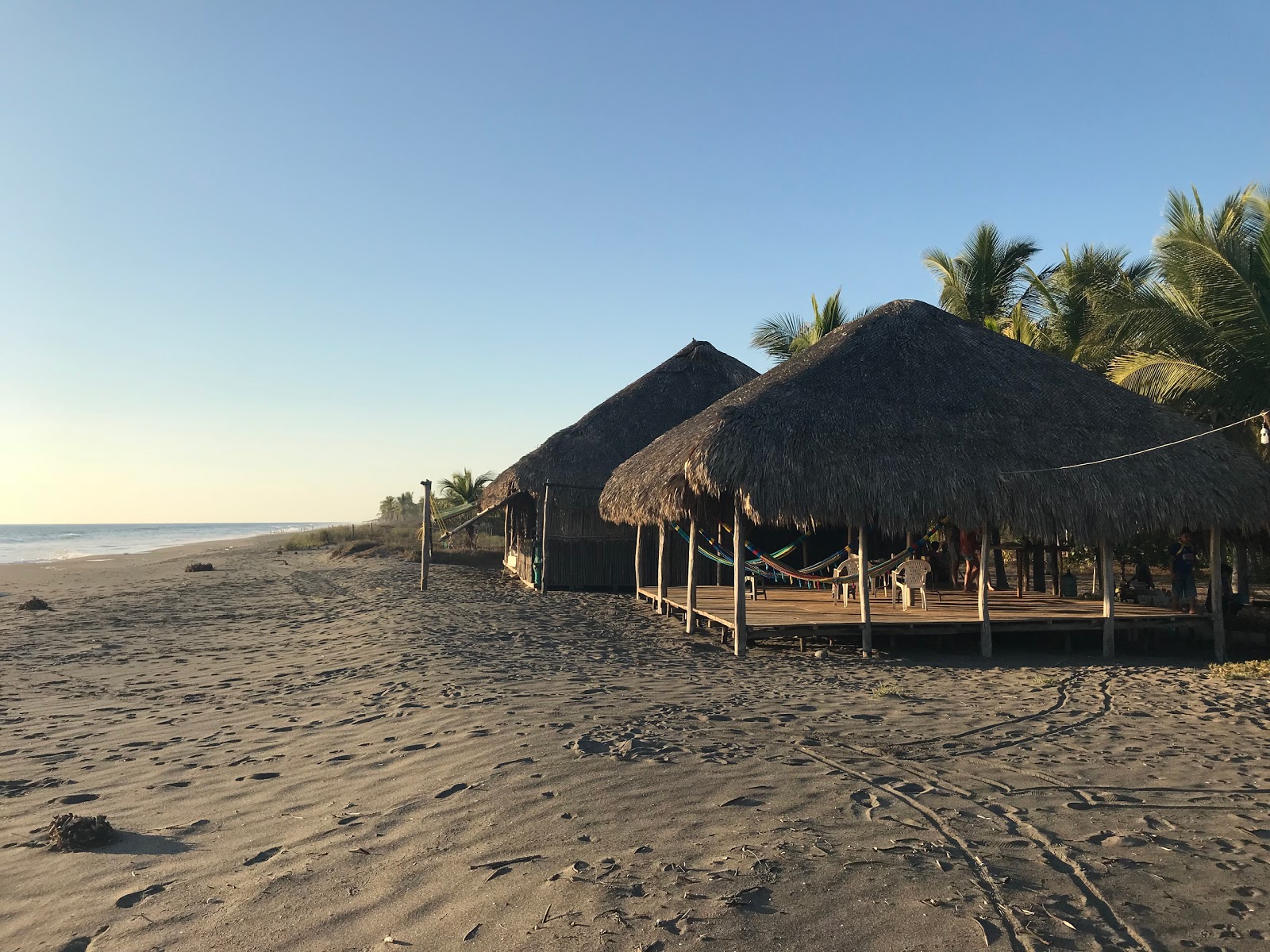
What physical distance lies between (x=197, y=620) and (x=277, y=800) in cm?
852

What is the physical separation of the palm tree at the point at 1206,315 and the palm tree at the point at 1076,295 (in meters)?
3.43

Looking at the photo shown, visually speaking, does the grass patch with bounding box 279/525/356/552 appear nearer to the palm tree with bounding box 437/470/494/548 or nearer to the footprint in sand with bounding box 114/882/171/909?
the palm tree with bounding box 437/470/494/548

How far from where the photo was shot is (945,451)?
8.73 m

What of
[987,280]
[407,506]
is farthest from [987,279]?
[407,506]

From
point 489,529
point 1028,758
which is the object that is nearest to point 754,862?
point 1028,758

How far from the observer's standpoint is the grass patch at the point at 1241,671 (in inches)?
297

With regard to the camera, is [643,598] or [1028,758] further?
[643,598]

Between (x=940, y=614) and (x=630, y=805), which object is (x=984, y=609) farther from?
(x=630, y=805)

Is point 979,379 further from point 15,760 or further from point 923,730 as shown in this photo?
point 15,760

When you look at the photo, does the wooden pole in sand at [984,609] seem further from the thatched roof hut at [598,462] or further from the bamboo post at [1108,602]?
the thatched roof hut at [598,462]

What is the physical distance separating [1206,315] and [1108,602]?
216 inches

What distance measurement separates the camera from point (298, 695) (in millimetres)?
6539

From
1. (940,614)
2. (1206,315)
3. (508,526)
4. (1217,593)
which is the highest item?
(1206,315)

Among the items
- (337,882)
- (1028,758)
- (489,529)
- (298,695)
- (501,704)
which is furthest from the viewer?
(489,529)
